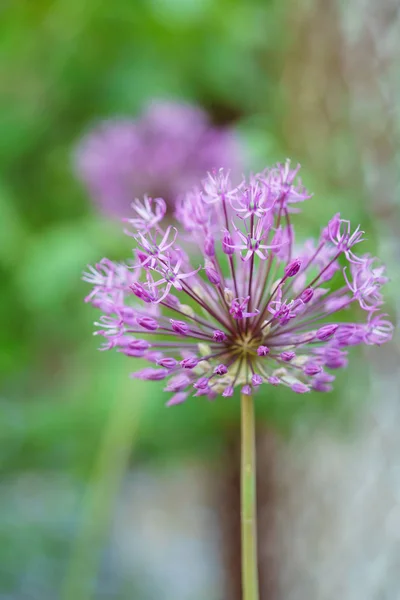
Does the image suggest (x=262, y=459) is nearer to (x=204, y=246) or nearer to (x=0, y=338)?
(x=0, y=338)

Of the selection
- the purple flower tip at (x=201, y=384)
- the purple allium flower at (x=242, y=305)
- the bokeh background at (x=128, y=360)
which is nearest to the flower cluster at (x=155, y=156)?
the bokeh background at (x=128, y=360)

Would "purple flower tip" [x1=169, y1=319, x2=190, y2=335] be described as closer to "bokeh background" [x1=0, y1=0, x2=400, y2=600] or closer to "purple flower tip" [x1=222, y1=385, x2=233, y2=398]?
"purple flower tip" [x1=222, y1=385, x2=233, y2=398]

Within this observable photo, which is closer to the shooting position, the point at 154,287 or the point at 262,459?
the point at 154,287

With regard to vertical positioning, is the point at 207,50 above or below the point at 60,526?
above

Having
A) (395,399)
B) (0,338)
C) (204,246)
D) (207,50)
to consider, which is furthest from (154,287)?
(207,50)

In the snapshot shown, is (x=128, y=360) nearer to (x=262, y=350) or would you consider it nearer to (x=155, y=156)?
(x=155, y=156)

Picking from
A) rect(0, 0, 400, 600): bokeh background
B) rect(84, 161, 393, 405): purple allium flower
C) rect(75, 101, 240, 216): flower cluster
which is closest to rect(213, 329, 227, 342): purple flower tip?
rect(84, 161, 393, 405): purple allium flower
